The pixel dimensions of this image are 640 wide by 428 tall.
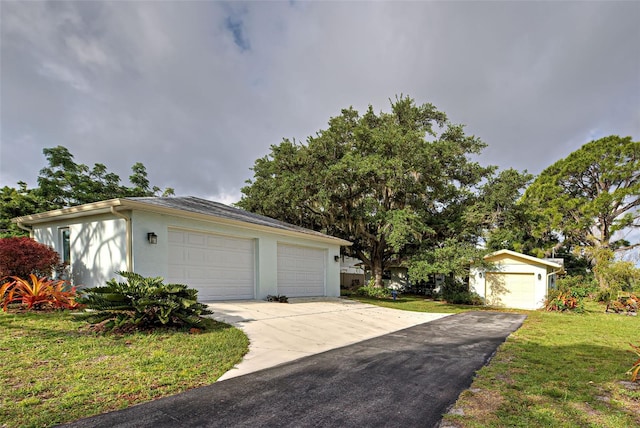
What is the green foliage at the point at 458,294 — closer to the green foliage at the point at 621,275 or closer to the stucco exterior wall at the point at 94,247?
the green foliage at the point at 621,275

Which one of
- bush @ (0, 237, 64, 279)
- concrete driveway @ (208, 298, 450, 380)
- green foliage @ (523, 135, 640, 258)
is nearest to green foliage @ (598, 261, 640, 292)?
green foliage @ (523, 135, 640, 258)

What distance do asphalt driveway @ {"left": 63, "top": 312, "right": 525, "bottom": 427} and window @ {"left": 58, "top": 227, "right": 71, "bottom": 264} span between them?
9.08m

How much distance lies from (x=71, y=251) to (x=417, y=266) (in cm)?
1390

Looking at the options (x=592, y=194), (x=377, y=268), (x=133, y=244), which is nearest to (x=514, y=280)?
(x=377, y=268)

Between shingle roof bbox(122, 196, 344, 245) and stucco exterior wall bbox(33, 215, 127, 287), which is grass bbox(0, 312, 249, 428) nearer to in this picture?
stucco exterior wall bbox(33, 215, 127, 287)

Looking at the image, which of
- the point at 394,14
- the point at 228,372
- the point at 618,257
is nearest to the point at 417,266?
the point at 394,14

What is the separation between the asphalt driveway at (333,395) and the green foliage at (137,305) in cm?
271

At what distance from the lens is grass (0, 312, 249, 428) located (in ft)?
9.26

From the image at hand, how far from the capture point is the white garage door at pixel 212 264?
29.0 ft

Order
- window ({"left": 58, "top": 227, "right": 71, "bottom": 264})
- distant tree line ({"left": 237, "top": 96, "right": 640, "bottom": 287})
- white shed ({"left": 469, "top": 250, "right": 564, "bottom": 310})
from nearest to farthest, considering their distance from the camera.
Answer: window ({"left": 58, "top": 227, "right": 71, "bottom": 264}) < white shed ({"left": 469, "top": 250, "right": 564, "bottom": 310}) < distant tree line ({"left": 237, "top": 96, "right": 640, "bottom": 287})

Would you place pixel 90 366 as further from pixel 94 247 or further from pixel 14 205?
pixel 14 205

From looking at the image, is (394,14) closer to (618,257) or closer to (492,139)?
(492,139)

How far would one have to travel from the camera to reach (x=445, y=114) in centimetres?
1888

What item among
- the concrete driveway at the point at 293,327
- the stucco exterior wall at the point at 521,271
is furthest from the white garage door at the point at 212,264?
the stucco exterior wall at the point at 521,271
